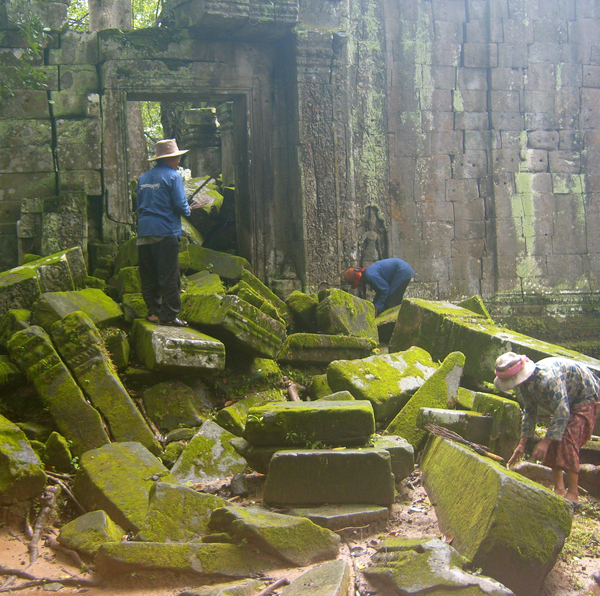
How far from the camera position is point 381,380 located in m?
5.21

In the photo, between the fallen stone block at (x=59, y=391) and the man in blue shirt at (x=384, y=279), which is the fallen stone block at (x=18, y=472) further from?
the man in blue shirt at (x=384, y=279)

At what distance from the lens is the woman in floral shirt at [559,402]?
4.01 meters

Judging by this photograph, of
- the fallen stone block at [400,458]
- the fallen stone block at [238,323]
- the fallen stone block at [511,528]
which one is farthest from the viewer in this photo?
the fallen stone block at [238,323]

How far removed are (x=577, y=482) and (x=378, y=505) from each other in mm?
1451

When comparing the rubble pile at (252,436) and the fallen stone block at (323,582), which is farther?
the rubble pile at (252,436)

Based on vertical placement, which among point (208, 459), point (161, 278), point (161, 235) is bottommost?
point (208, 459)

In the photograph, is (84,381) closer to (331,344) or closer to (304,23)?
(331,344)

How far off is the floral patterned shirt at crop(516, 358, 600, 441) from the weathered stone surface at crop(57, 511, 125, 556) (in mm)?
2723

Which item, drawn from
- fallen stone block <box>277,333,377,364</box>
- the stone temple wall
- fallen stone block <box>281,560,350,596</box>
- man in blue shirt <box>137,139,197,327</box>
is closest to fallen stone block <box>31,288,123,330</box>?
man in blue shirt <box>137,139,197,327</box>

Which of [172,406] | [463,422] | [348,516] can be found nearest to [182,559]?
[348,516]

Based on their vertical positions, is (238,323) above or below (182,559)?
above

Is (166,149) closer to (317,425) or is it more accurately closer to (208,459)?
(208,459)

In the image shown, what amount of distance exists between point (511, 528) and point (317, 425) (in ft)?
4.41

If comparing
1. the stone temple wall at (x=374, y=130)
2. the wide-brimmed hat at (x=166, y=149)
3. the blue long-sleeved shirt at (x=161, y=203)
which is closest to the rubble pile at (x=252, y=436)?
the blue long-sleeved shirt at (x=161, y=203)
